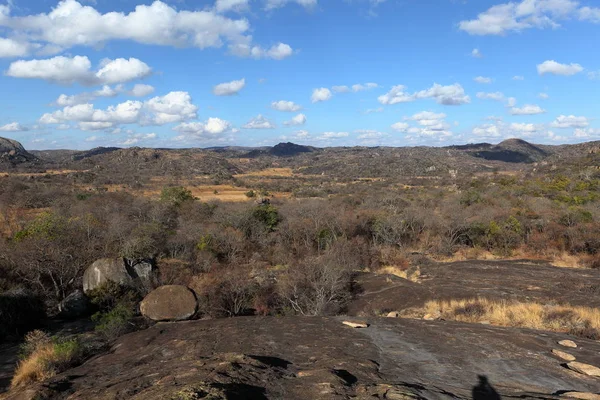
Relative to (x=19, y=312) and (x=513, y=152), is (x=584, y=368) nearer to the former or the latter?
(x=19, y=312)

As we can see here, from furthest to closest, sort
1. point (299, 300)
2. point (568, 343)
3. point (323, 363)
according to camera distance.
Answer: point (299, 300) < point (568, 343) < point (323, 363)

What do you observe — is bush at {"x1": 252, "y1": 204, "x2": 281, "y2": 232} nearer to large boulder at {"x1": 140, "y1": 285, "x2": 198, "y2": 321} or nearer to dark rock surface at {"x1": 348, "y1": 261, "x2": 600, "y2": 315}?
dark rock surface at {"x1": 348, "y1": 261, "x2": 600, "y2": 315}

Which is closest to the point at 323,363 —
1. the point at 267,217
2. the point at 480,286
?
the point at 480,286

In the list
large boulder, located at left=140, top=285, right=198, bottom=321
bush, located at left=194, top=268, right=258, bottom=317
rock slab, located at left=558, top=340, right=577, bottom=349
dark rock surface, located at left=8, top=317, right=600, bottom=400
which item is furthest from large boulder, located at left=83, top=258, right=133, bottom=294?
rock slab, located at left=558, top=340, right=577, bottom=349

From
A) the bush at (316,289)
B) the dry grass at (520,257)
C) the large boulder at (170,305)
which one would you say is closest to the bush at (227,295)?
the large boulder at (170,305)

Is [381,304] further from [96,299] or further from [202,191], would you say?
[202,191]
